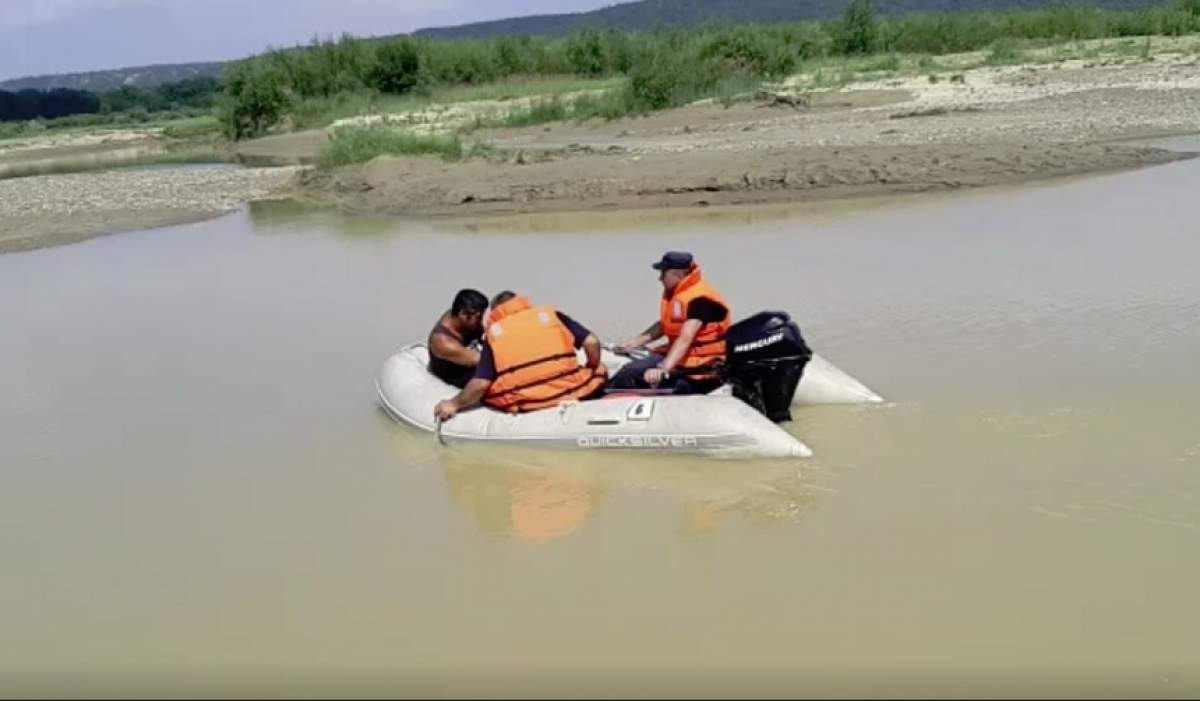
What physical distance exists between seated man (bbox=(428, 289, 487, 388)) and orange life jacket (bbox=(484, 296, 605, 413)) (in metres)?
0.37

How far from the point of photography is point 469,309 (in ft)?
24.3

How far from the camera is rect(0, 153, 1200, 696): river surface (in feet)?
15.3

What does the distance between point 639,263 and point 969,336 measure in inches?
183

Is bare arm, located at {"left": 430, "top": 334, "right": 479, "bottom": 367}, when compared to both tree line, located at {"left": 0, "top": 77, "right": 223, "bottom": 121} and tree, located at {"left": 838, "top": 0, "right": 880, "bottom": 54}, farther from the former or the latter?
tree line, located at {"left": 0, "top": 77, "right": 223, "bottom": 121}

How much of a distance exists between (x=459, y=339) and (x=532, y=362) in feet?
2.39

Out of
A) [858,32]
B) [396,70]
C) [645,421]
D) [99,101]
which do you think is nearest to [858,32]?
[858,32]

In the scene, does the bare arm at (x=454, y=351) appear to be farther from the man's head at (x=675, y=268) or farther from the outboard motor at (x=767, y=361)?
the outboard motor at (x=767, y=361)

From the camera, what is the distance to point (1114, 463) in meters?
6.11

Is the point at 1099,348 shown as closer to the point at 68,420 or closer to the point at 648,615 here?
the point at 648,615

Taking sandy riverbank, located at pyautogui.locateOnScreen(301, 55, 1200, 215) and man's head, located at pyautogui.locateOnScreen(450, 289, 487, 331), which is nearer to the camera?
man's head, located at pyautogui.locateOnScreen(450, 289, 487, 331)

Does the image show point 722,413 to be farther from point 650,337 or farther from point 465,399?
point 465,399

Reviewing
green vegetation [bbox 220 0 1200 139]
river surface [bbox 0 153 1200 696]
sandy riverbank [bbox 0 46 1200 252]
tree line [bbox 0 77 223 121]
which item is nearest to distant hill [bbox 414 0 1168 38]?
tree line [bbox 0 77 223 121]

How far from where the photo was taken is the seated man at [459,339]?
741cm

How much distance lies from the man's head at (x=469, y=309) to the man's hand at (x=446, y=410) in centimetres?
49
